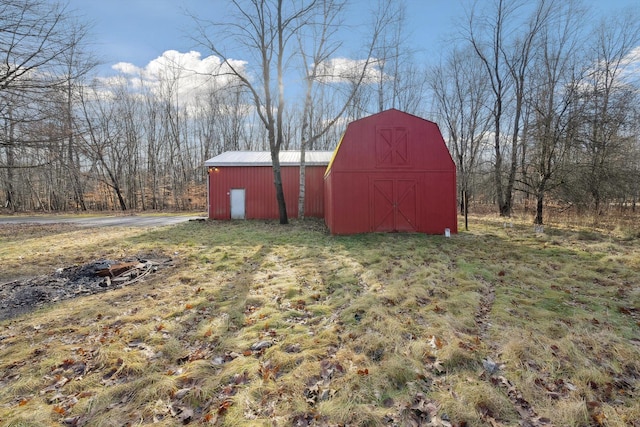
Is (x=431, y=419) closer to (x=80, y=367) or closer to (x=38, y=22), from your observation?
(x=80, y=367)

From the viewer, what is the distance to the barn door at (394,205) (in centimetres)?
1093

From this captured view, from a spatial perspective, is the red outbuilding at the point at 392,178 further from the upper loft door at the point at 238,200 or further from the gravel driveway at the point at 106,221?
the gravel driveway at the point at 106,221

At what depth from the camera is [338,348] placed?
339cm

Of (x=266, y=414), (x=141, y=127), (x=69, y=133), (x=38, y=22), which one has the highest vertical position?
(x=141, y=127)

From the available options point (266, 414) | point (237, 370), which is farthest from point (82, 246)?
point (266, 414)

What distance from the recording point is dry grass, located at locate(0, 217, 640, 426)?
8.04 feet

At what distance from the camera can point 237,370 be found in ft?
9.80

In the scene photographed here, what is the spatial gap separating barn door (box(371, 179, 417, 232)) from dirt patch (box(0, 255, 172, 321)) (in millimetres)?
7222

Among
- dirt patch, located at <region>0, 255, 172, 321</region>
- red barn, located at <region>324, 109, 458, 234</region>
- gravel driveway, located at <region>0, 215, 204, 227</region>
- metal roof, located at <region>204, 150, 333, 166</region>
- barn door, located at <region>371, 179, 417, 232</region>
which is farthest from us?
metal roof, located at <region>204, 150, 333, 166</region>

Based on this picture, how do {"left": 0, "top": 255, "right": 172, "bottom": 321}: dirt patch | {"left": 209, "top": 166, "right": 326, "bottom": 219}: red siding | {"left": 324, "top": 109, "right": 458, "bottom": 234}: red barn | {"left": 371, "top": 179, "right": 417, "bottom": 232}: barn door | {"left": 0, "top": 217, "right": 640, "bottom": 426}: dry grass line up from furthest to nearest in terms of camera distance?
1. {"left": 209, "top": 166, "right": 326, "bottom": 219}: red siding
2. {"left": 371, "top": 179, "right": 417, "bottom": 232}: barn door
3. {"left": 324, "top": 109, "right": 458, "bottom": 234}: red barn
4. {"left": 0, "top": 255, "right": 172, "bottom": 321}: dirt patch
5. {"left": 0, "top": 217, "right": 640, "bottom": 426}: dry grass

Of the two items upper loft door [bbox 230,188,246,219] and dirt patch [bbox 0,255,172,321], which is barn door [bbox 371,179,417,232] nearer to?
dirt patch [bbox 0,255,172,321]

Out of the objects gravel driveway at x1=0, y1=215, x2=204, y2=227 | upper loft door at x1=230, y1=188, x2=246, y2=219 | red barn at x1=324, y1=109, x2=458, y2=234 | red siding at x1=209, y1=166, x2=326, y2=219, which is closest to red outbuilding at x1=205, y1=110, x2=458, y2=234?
red barn at x1=324, y1=109, x2=458, y2=234

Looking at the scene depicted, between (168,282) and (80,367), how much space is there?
2909 mm

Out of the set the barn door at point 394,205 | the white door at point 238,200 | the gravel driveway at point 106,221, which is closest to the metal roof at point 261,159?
the white door at point 238,200
